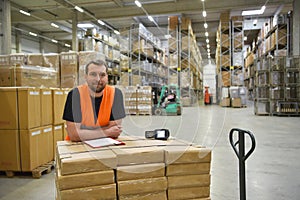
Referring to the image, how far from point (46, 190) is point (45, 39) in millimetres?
19495

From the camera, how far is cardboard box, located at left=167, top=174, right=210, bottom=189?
1.75m

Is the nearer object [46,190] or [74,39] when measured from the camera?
[46,190]

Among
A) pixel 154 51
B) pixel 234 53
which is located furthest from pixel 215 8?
pixel 154 51

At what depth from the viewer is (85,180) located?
5.28 feet

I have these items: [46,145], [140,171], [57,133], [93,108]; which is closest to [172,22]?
[57,133]

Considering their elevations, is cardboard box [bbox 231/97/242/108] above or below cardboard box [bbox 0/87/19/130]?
below

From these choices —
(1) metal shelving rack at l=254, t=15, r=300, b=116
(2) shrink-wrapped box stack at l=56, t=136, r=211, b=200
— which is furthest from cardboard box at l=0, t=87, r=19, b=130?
(1) metal shelving rack at l=254, t=15, r=300, b=116

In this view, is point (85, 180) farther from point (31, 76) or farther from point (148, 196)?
point (31, 76)

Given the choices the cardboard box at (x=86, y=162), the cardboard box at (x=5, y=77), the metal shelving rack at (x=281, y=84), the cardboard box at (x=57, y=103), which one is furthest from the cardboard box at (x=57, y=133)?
the metal shelving rack at (x=281, y=84)

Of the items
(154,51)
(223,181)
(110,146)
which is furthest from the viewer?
Answer: (154,51)

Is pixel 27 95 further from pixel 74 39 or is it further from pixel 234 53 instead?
pixel 234 53

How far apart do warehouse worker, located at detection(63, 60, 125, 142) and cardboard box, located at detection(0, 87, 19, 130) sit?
138 centimetres

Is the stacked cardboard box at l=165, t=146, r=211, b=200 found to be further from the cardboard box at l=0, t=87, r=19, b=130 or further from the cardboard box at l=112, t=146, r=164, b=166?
the cardboard box at l=0, t=87, r=19, b=130

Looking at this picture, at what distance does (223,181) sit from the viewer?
2.92 meters
